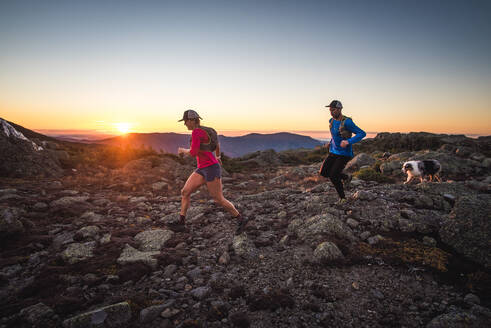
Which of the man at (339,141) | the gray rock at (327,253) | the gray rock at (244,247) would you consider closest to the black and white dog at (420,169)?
the man at (339,141)

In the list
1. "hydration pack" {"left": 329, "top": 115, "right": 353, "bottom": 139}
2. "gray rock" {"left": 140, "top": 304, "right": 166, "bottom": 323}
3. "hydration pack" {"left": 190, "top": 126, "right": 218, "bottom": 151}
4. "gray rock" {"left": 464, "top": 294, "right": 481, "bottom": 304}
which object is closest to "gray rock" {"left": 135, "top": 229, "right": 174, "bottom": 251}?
"gray rock" {"left": 140, "top": 304, "right": 166, "bottom": 323}

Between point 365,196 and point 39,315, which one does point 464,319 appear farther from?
point 39,315

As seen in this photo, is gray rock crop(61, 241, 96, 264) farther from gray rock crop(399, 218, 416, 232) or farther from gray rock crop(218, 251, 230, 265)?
gray rock crop(399, 218, 416, 232)

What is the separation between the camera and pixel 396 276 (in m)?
3.57

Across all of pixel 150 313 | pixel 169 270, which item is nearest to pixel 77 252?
pixel 169 270

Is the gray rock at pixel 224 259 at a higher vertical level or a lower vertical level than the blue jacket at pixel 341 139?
lower

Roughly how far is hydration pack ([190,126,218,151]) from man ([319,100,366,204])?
123 inches

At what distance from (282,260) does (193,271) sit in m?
1.69

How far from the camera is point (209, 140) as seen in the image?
542 centimetres

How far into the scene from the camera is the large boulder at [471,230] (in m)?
3.74

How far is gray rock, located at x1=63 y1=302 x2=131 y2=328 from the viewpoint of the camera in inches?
102

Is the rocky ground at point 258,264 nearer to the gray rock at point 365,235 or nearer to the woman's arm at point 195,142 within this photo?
the gray rock at point 365,235

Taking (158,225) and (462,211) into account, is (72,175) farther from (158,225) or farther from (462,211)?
(462,211)

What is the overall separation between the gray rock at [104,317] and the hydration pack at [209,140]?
3.42 m
